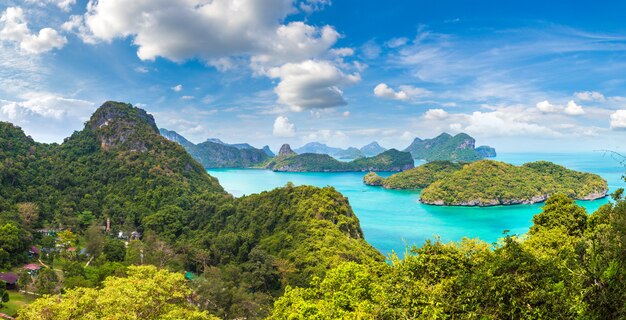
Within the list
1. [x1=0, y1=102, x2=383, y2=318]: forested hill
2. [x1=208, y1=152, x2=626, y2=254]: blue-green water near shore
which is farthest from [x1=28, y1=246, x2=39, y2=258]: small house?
[x1=208, y1=152, x2=626, y2=254]: blue-green water near shore

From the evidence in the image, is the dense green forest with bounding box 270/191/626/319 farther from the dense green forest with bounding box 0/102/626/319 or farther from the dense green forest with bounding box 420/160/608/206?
the dense green forest with bounding box 420/160/608/206

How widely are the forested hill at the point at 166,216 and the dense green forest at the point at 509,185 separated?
150ft

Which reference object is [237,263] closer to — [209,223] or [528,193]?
[209,223]

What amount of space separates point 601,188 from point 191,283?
96.3 m

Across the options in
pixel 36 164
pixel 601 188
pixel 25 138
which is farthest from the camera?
pixel 601 188

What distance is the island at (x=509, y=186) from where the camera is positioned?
80812mm

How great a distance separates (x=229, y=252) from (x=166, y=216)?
14.8 metres

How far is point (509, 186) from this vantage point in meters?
84.5

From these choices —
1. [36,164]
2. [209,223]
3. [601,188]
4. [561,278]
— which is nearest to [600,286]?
[561,278]

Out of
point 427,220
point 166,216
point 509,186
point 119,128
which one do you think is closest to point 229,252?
point 166,216

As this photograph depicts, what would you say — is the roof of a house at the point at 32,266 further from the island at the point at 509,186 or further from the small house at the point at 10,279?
the island at the point at 509,186

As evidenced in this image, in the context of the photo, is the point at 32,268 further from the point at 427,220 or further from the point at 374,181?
the point at 374,181

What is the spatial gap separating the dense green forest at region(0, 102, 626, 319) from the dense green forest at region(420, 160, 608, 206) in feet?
11.2

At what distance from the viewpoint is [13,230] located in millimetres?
29719
